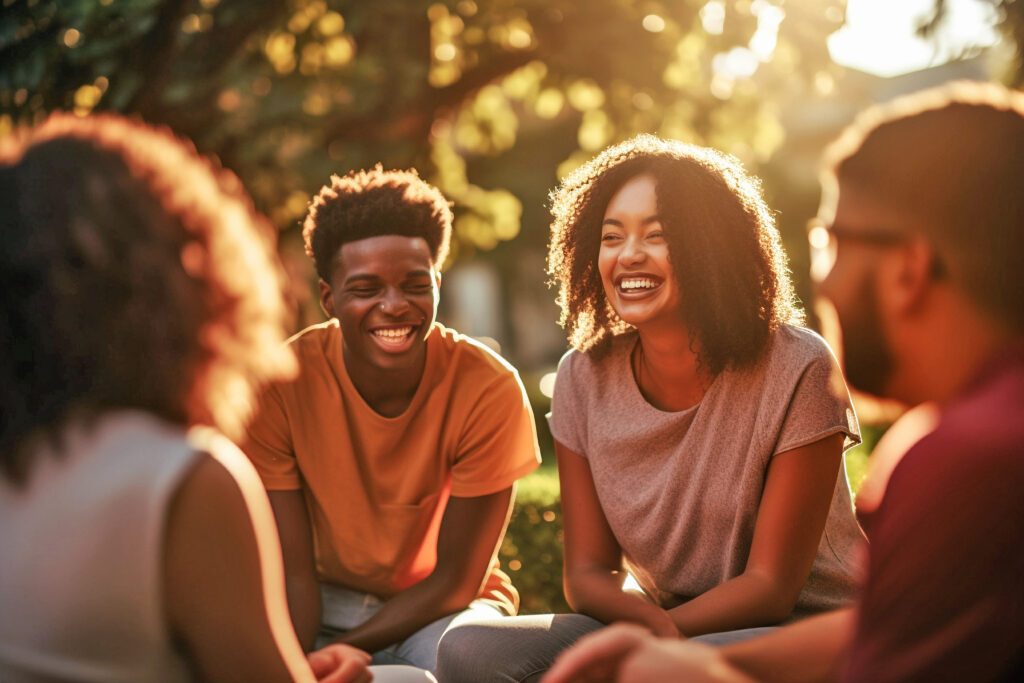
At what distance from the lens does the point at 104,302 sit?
1.80 meters

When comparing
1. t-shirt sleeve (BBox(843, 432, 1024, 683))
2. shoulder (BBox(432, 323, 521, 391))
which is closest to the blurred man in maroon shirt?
t-shirt sleeve (BBox(843, 432, 1024, 683))

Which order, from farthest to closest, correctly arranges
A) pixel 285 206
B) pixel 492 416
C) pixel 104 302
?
pixel 285 206
pixel 492 416
pixel 104 302

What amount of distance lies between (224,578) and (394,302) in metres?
2.00

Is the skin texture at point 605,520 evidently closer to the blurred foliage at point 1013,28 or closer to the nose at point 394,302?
the nose at point 394,302


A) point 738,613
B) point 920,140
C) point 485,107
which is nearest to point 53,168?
point 920,140

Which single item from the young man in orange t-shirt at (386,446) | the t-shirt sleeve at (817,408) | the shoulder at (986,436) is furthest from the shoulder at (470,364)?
the shoulder at (986,436)

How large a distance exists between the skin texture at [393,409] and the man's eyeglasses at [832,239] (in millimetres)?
1746

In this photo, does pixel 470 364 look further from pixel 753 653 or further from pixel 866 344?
pixel 866 344

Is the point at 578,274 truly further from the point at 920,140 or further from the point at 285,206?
the point at 285,206

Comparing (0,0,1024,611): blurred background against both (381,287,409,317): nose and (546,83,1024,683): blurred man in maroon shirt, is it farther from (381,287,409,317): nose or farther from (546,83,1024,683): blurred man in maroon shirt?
(546,83,1024,683): blurred man in maroon shirt

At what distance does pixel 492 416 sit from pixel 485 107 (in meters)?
9.65

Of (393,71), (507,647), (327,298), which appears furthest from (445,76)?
(507,647)

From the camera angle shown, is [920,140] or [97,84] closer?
[920,140]

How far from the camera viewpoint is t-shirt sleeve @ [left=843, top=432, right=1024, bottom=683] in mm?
1554
